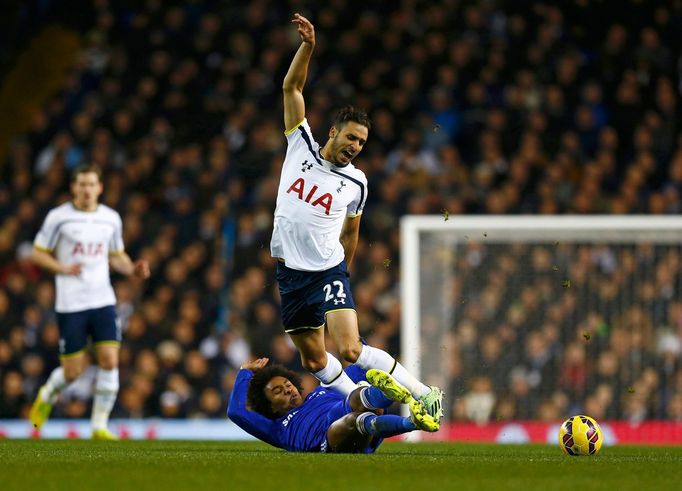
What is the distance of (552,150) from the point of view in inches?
633

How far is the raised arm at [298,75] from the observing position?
8008mm

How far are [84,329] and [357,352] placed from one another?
3531 mm

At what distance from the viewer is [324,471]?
632 cm

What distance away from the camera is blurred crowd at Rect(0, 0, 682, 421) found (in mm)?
13477

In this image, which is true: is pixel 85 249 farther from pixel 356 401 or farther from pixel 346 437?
pixel 346 437

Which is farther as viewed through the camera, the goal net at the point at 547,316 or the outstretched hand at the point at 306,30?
the goal net at the point at 547,316

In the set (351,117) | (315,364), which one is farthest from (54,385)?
(351,117)

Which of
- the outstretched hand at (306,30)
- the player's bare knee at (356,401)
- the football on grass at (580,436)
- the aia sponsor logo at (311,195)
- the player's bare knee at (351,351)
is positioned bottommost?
the football on grass at (580,436)

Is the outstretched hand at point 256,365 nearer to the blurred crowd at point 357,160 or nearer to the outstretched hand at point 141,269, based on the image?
the outstretched hand at point 141,269

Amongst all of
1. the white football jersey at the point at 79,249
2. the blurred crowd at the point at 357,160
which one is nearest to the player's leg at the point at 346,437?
the white football jersey at the point at 79,249

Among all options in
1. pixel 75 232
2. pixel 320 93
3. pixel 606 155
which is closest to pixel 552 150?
pixel 606 155

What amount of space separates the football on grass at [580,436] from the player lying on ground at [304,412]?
116 centimetres

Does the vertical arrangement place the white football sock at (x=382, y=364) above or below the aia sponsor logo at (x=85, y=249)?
below

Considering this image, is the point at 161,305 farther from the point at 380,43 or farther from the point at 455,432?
the point at 380,43
